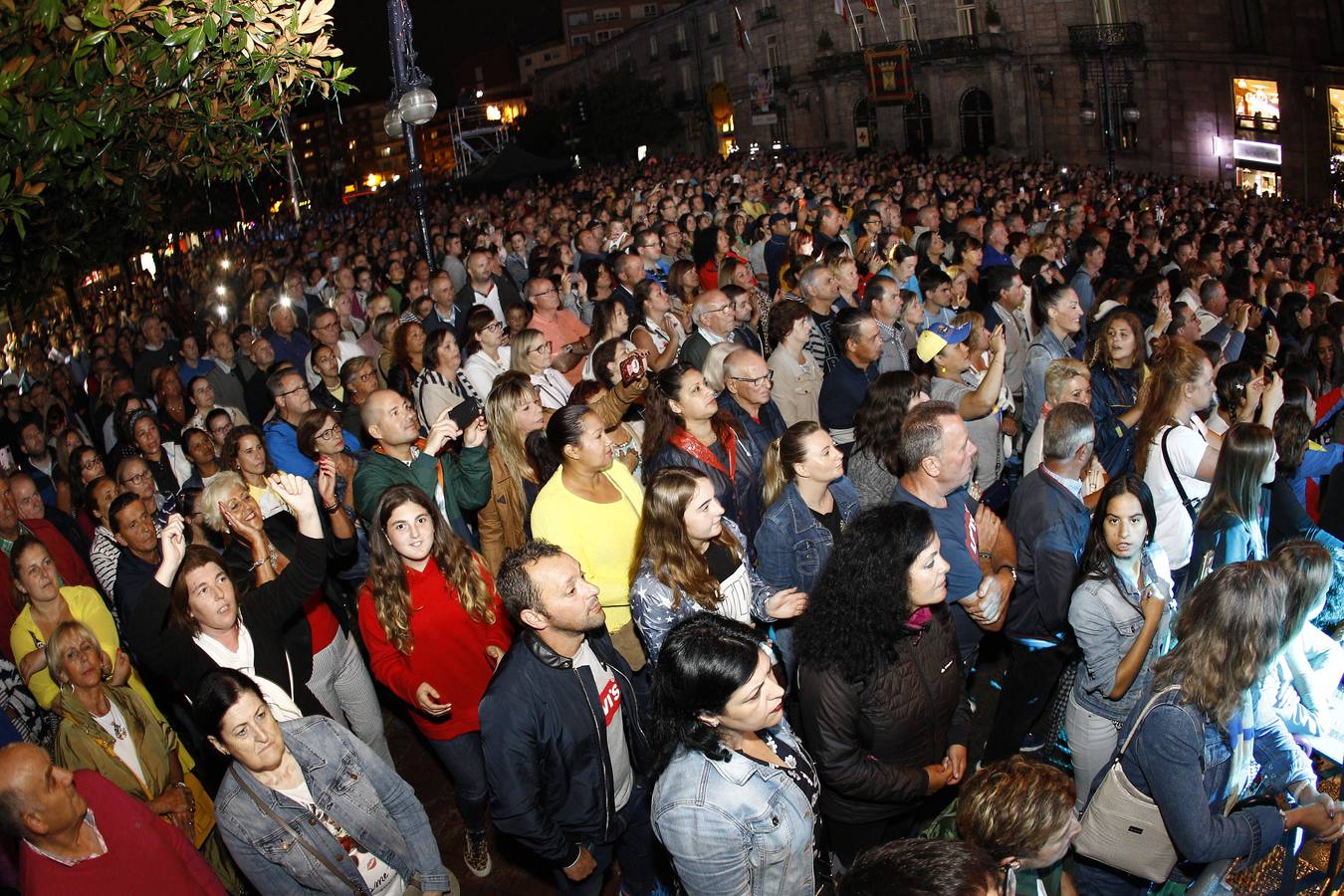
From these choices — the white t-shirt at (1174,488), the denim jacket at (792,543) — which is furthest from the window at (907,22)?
the denim jacket at (792,543)

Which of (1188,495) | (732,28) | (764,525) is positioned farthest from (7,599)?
(732,28)

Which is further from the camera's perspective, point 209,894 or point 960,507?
point 960,507

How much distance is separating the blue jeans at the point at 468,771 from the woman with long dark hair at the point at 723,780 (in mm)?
1658

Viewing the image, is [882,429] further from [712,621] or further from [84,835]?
[84,835]

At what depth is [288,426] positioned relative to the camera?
616 centimetres

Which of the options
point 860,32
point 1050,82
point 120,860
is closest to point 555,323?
point 120,860

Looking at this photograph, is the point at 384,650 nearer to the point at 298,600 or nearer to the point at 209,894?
the point at 298,600

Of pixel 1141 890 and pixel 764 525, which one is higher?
pixel 764 525

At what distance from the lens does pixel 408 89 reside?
10.1 metres

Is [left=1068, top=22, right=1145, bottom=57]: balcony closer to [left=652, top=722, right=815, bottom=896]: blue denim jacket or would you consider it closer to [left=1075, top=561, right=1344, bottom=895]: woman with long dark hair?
[left=1075, top=561, right=1344, bottom=895]: woman with long dark hair

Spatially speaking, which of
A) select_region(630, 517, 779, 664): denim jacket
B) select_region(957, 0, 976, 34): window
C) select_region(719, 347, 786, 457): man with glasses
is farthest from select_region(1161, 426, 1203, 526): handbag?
select_region(957, 0, 976, 34): window

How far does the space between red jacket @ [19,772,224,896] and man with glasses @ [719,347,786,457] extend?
3200 millimetres

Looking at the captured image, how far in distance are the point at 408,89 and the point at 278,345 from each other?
2862 millimetres

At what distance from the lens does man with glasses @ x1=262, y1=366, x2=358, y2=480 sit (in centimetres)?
599
